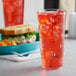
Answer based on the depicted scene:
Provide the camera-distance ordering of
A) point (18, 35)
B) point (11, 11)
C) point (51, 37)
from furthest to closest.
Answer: point (11, 11) → point (18, 35) → point (51, 37)

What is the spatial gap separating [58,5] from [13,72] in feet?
10.4

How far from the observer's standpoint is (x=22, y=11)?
2717 mm

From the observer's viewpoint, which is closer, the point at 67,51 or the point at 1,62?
the point at 1,62

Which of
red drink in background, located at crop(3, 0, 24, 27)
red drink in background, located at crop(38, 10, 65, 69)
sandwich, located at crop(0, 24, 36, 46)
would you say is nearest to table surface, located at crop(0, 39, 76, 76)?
red drink in background, located at crop(38, 10, 65, 69)

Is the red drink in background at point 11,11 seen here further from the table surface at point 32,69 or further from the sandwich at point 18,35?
the table surface at point 32,69

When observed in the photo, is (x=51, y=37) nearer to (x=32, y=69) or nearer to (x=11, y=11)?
(x=32, y=69)

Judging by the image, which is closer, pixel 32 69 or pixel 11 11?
pixel 32 69

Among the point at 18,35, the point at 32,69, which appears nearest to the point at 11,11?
the point at 18,35

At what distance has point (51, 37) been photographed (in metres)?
0.94

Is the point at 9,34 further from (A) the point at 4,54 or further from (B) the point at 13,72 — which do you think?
(B) the point at 13,72

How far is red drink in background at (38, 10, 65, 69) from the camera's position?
0.94m

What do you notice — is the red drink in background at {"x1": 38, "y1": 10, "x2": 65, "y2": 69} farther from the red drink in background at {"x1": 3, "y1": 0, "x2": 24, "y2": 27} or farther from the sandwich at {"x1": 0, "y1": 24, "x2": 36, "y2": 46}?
the red drink in background at {"x1": 3, "y1": 0, "x2": 24, "y2": 27}

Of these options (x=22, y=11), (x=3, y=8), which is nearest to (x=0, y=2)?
(x=3, y=8)

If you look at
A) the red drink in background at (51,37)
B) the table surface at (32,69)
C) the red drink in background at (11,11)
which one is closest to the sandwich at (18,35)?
the table surface at (32,69)
